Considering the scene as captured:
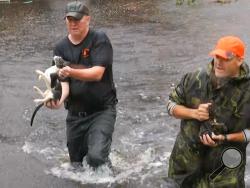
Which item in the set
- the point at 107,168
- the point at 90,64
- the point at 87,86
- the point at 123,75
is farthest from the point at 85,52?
the point at 123,75

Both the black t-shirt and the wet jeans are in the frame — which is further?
the wet jeans

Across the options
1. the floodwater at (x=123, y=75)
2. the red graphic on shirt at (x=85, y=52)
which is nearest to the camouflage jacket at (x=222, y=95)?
the floodwater at (x=123, y=75)

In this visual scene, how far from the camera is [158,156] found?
24.6 ft

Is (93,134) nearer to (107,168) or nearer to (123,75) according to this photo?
(107,168)

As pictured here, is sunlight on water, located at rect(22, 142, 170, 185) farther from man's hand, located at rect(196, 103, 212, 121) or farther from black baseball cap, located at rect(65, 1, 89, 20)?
man's hand, located at rect(196, 103, 212, 121)

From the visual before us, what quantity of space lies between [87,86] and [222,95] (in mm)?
1994

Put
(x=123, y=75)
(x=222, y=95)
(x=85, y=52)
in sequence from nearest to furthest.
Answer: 1. (x=222, y=95)
2. (x=85, y=52)
3. (x=123, y=75)

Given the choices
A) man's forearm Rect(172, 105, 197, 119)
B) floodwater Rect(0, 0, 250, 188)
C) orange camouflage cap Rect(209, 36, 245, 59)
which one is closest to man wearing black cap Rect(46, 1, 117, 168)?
floodwater Rect(0, 0, 250, 188)

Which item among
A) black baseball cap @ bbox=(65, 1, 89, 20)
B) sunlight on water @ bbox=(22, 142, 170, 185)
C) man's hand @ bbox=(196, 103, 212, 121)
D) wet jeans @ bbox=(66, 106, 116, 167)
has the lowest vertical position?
sunlight on water @ bbox=(22, 142, 170, 185)

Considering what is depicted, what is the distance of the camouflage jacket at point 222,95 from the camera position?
4539 mm

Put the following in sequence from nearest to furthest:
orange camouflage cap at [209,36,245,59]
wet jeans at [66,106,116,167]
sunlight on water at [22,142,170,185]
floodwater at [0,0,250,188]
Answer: orange camouflage cap at [209,36,245,59] → wet jeans at [66,106,116,167] → sunlight on water at [22,142,170,185] → floodwater at [0,0,250,188]

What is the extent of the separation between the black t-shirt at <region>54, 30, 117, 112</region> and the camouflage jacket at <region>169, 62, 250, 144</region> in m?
1.49

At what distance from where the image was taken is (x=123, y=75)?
1165 cm

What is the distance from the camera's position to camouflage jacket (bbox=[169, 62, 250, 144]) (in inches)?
179
